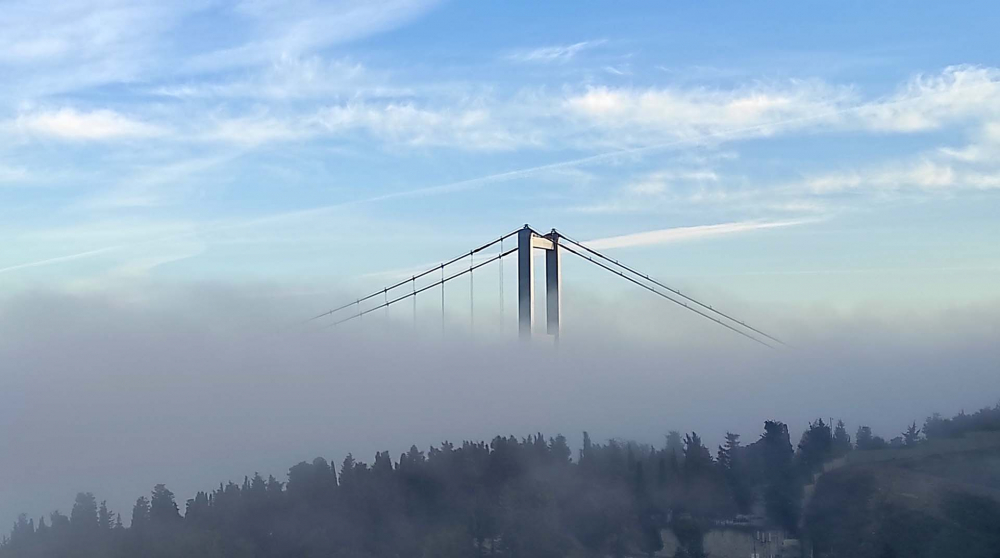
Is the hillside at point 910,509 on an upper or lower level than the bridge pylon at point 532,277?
lower

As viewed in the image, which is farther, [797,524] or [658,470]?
[658,470]

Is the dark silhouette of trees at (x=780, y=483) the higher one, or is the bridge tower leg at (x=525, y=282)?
the bridge tower leg at (x=525, y=282)

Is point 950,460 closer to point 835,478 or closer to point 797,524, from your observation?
point 835,478

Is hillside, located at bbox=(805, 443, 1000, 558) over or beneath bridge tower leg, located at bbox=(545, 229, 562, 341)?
beneath

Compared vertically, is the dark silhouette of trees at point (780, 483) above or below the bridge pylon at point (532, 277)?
below

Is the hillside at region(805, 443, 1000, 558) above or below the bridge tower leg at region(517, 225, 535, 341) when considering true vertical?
below

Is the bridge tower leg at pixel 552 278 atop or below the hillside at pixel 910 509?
atop

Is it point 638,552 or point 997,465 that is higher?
point 997,465

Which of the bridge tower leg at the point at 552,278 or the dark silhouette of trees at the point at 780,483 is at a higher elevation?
the bridge tower leg at the point at 552,278

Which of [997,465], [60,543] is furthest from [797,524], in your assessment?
[60,543]

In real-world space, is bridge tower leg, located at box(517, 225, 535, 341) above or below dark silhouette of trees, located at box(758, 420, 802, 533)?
above

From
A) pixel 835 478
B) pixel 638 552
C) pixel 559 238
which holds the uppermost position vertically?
pixel 559 238
